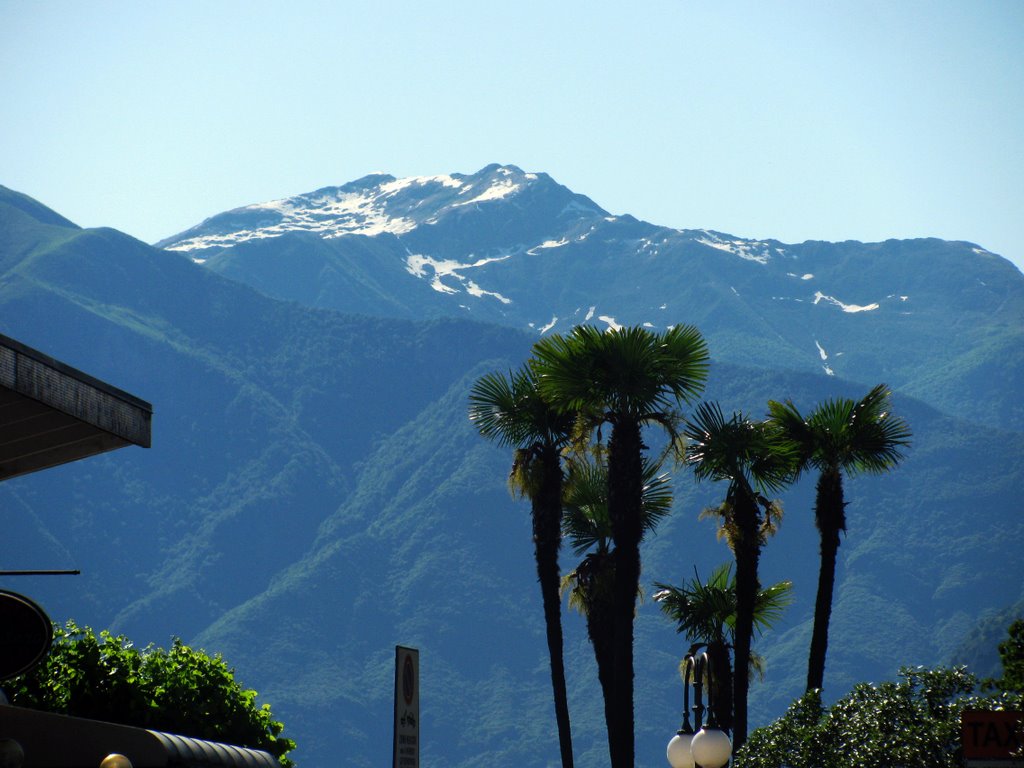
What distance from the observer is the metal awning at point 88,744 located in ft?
48.5

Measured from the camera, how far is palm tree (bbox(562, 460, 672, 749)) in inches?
1308

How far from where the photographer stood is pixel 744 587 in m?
32.4

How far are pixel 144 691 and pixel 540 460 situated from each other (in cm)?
914

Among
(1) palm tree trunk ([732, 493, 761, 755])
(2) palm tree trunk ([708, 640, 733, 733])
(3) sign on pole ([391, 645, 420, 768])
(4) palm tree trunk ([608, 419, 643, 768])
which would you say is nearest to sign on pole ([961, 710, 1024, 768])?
(3) sign on pole ([391, 645, 420, 768])

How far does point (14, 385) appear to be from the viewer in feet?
38.9

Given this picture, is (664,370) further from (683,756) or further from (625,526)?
(683,756)

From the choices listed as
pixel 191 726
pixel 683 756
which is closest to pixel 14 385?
pixel 683 756

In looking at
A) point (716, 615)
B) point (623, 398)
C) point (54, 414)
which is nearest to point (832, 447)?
point (716, 615)

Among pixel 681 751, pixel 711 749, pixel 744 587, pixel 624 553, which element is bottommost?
pixel 711 749

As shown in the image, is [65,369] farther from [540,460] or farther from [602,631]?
[602,631]

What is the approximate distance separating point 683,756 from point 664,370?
13510mm

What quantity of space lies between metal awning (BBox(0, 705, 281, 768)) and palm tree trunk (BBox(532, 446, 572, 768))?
13619mm

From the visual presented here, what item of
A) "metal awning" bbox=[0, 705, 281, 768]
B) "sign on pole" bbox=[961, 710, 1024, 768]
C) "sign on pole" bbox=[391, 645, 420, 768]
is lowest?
"sign on pole" bbox=[961, 710, 1024, 768]

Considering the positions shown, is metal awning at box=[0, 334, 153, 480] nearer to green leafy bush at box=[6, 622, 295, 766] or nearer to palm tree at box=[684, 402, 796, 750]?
green leafy bush at box=[6, 622, 295, 766]
